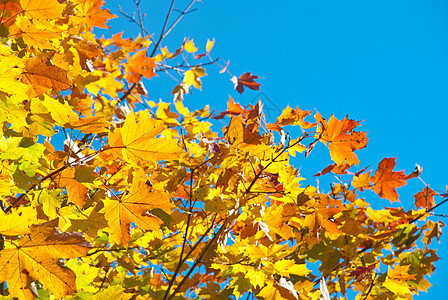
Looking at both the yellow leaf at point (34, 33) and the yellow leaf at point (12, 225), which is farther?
the yellow leaf at point (34, 33)

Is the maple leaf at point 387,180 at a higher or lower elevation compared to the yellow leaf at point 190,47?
lower

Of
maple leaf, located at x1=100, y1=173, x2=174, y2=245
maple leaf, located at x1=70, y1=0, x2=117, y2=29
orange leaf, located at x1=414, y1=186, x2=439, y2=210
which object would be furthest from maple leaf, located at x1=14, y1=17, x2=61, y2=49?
orange leaf, located at x1=414, y1=186, x2=439, y2=210

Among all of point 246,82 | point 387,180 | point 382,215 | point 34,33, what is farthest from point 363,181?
point 34,33

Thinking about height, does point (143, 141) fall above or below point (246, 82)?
below

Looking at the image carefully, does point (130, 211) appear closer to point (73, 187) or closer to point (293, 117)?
point (73, 187)

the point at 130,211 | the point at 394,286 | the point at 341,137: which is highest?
the point at 341,137

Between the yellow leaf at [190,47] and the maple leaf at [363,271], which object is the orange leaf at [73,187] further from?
the yellow leaf at [190,47]

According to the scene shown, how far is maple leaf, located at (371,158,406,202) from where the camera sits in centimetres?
194

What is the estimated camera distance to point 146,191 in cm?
105

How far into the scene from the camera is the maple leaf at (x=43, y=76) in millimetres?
1150

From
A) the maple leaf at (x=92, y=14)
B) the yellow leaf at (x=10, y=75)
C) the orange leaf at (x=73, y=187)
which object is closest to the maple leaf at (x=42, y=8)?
the yellow leaf at (x=10, y=75)

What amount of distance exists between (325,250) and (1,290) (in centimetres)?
156

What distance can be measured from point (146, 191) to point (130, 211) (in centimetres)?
9

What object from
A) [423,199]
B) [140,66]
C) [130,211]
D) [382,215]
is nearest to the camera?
[130,211]
